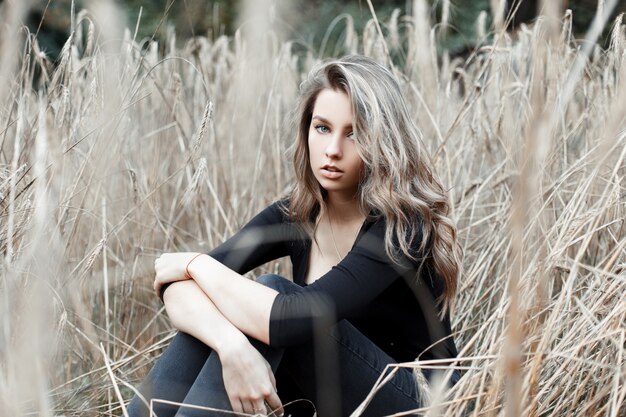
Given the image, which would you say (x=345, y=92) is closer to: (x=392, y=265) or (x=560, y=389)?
(x=392, y=265)

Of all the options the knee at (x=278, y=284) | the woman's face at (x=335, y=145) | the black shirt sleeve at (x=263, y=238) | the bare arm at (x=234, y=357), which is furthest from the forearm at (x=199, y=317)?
the woman's face at (x=335, y=145)

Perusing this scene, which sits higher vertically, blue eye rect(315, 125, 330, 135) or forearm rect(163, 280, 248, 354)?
blue eye rect(315, 125, 330, 135)

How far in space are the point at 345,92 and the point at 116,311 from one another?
2.80 ft

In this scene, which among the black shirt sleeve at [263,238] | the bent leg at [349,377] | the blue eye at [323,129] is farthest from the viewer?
the black shirt sleeve at [263,238]

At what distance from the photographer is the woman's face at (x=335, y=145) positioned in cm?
137

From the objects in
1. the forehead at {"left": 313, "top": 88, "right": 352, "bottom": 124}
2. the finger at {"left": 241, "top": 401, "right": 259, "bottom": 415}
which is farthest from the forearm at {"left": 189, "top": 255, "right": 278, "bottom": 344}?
the forehead at {"left": 313, "top": 88, "right": 352, "bottom": 124}

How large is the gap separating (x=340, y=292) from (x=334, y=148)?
10.6 inches

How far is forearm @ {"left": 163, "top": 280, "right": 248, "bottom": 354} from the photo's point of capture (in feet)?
4.05

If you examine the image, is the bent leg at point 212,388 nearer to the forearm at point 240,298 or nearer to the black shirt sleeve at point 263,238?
the forearm at point 240,298

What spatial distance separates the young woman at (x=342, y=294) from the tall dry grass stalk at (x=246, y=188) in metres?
0.09

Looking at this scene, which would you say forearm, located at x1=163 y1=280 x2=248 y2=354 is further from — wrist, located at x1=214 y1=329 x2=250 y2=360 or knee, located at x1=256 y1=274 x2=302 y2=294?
knee, located at x1=256 y1=274 x2=302 y2=294

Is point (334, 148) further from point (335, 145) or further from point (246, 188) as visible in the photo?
point (246, 188)

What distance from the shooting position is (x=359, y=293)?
4.20ft

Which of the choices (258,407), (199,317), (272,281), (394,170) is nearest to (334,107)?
(394,170)
